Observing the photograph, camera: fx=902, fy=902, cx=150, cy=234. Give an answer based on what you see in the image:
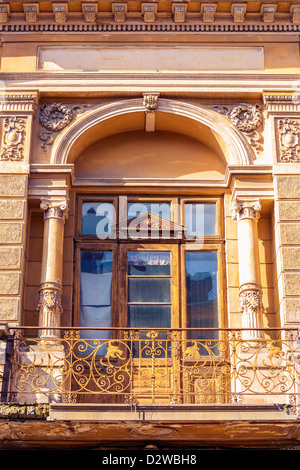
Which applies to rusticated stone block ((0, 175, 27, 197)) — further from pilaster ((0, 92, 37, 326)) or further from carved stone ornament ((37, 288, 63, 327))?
carved stone ornament ((37, 288, 63, 327))

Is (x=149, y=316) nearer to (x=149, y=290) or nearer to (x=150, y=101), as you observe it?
(x=149, y=290)

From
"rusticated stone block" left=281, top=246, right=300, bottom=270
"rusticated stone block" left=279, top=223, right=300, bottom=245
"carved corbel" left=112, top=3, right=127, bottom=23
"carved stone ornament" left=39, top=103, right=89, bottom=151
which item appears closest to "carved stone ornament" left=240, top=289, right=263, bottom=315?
"rusticated stone block" left=281, top=246, right=300, bottom=270

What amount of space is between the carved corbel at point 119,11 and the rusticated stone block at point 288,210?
408cm

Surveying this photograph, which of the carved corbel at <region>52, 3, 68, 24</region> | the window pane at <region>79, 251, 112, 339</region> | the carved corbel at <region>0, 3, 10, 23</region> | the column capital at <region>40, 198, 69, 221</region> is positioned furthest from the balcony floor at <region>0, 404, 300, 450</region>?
the carved corbel at <region>0, 3, 10, 23</region>

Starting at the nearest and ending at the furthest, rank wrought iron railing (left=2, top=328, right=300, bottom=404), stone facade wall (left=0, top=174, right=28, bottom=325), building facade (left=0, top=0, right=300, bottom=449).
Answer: wrought iron railing (left=2, top=328, right=300, bottom=404) → stone facade wall (left=0, top=174, right=28, bottom=325) → building facade (left=0, top=0, right=300, bottom=449)

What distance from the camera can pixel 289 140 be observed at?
1430 cm

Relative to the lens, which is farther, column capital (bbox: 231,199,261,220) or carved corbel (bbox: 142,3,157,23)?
carved corbel (bbox: 142,3,157,23)

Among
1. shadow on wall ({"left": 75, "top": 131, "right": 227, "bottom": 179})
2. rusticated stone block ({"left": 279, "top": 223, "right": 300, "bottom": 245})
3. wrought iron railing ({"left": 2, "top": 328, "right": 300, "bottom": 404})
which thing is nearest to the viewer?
wrought iron railing ({"left": 2, "top": 328, "right": 300, "bottom": 404})

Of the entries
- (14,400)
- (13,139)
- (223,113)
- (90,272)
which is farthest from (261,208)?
(14,400)

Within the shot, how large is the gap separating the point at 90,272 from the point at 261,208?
2.91 meters

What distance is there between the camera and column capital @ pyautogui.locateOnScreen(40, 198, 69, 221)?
14023mm

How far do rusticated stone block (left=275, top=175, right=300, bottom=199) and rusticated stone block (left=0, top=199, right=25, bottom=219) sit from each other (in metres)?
3.98

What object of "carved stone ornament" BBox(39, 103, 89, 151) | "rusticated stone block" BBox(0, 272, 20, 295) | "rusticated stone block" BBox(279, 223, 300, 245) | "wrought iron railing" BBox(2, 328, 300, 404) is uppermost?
"carved stone ornament" BBox(39, 103, 89, 151)

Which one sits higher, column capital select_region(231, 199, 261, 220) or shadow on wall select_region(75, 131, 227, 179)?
shadow on wall select_region(75, 131, 227, 179)
